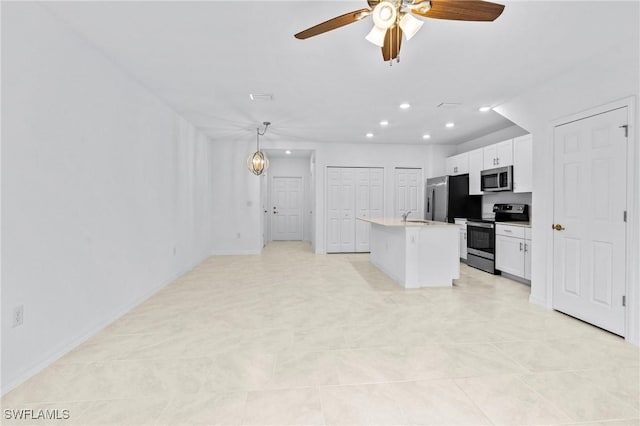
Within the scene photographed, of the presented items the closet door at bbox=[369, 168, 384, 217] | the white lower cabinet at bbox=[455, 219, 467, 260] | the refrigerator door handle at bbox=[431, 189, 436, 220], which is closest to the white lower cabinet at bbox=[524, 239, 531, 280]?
the white lower cabinet at bbox=[455, 219, 467, 260]

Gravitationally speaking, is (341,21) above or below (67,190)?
above

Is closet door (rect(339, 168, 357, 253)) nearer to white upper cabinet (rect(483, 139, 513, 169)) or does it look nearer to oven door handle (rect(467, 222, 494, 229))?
oven door handle (rect(467, 222, 494, 229))

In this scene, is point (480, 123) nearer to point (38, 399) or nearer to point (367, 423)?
point (367, 423)

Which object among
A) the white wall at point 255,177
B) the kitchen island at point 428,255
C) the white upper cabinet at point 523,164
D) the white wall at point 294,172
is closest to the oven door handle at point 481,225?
the white upper cabinet at point 523,164

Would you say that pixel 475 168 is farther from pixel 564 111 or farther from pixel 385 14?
pixel 385 14

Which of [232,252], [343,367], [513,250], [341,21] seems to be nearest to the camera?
[341,21]

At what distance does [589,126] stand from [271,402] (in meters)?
3.52

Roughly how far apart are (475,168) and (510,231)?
1.54 meters

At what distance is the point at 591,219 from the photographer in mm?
2779

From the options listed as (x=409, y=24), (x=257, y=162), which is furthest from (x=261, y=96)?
(x=409, y=24)

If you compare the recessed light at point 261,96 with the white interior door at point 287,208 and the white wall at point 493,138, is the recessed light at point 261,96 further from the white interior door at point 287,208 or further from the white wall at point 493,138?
the white interior door at point 287,208

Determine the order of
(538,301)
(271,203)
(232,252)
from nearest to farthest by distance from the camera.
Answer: (538,301) → (232,252) → (271,203)

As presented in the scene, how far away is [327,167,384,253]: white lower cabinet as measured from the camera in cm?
680

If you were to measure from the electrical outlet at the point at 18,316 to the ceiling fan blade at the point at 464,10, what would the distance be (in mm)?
2910
